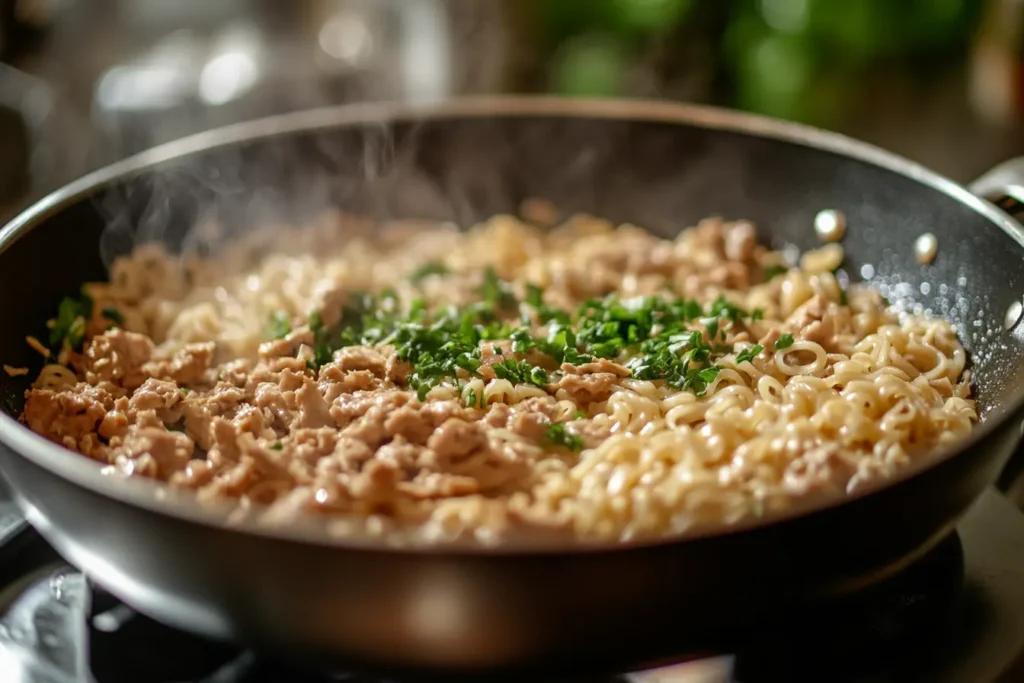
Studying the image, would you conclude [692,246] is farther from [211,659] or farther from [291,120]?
[211,659]

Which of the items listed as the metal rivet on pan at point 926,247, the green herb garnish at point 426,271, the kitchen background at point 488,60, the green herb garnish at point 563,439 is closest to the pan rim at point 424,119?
the metal rivet on pan at point 926,247

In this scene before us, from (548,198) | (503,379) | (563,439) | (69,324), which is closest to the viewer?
(563,439)

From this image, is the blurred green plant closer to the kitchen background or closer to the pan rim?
the kitchen background

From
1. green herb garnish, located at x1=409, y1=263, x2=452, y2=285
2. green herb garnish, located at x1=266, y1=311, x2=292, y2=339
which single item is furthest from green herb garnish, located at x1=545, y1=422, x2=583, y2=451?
green herb garnish, located at x1=409, y1=263, x2=452, y2=285

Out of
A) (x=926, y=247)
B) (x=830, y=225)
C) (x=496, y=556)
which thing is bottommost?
(x=496, y=556)

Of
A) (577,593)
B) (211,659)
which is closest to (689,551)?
(577,593)

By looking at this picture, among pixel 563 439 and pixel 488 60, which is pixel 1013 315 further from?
pixel 488 60

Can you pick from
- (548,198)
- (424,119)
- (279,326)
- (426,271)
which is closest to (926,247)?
(548,198)
